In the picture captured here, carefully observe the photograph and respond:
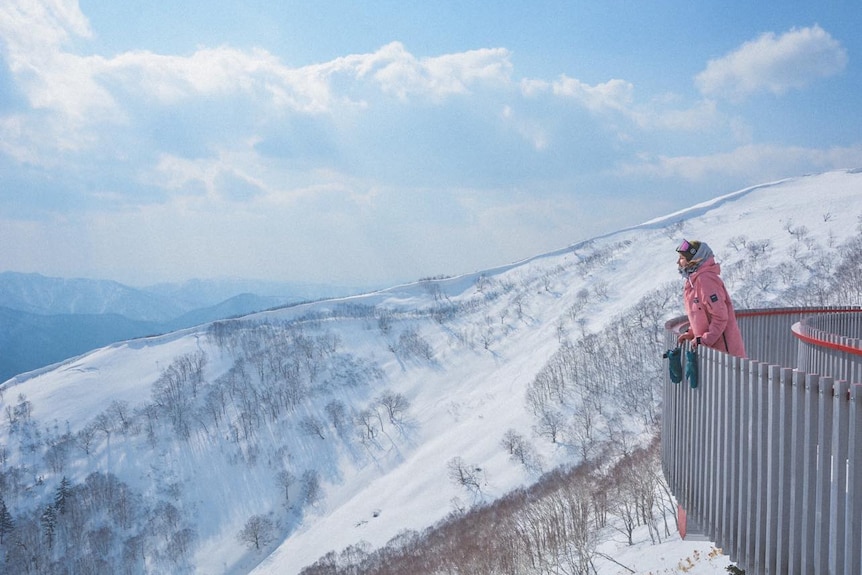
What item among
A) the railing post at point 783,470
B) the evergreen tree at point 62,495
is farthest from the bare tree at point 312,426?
the railing post at point 783,470

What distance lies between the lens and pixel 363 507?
68062 millimetres

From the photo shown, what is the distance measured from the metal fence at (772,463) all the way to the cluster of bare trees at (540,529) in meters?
9.65

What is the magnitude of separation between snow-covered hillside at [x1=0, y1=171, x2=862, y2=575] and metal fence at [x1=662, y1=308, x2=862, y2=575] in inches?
2281

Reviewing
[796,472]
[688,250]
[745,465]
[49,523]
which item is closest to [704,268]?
[688,250]

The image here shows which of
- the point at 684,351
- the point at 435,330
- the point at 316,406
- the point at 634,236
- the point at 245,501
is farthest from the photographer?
the point at 634,236

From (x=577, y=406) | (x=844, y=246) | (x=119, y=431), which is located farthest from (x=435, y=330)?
(x=844, y=246)

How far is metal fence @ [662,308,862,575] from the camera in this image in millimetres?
3578

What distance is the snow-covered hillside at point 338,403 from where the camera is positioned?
6981cm

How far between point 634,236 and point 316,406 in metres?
95.5

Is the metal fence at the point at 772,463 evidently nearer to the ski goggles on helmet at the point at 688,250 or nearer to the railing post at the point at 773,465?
the railing post at the point at 773,465

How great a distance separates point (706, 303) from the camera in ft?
19.5

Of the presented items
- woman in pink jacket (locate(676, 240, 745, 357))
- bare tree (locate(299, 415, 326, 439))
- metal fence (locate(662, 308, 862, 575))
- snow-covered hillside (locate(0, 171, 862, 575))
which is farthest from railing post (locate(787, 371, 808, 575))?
bare tree (locate(299, 415, 326, 439))

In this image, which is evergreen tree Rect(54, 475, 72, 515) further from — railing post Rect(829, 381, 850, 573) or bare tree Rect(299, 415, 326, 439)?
railing post Rect(829, 381, 850, 573)

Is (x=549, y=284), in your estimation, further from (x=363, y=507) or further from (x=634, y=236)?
(x=363, y=507)
